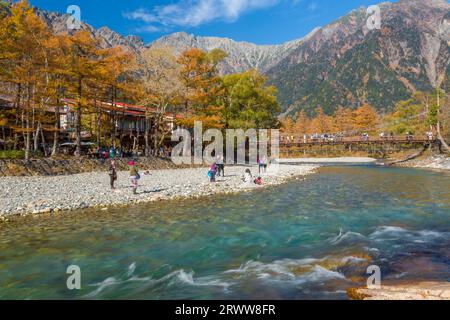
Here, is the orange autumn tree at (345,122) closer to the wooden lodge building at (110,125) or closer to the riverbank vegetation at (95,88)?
the riverbank vegetation at (95,88)

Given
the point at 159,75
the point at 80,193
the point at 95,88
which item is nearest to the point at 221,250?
the point at 80,193

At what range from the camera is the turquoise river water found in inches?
279

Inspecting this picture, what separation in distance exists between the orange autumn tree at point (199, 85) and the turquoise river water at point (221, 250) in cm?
2812

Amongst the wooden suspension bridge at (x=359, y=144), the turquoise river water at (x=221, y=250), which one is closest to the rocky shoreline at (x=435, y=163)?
the wooden suspension bridge at (x=359, y=144)

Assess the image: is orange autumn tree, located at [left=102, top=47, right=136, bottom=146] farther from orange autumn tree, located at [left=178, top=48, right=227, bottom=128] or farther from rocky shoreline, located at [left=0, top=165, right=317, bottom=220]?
rocky shoreline, located at [left=0, top=165, right=317, bottom=220]

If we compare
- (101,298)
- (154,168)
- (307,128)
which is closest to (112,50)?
(154,168)

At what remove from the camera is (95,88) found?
34.9 meters

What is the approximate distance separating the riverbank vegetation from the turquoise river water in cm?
1893

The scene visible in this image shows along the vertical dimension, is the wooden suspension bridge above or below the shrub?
above

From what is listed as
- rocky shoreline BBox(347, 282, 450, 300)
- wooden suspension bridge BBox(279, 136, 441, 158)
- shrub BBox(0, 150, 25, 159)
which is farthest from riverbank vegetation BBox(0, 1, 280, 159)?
rocky shoreline BBox(347, 282, 450, 300)

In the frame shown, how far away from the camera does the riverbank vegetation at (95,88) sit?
28172mm

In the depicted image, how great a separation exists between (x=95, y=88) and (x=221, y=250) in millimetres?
30247
